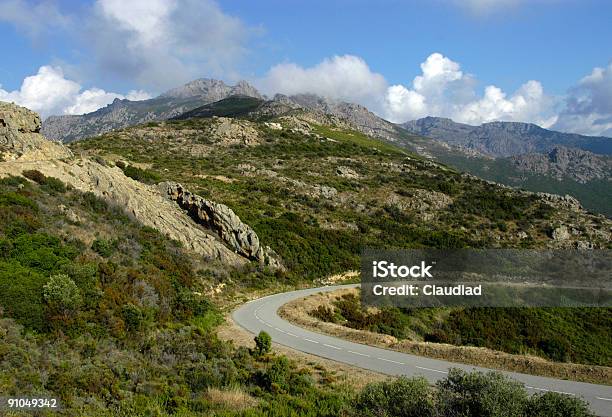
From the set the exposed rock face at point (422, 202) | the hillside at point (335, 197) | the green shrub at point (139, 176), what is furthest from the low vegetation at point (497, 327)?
the exposed rock face at point (422, 202)

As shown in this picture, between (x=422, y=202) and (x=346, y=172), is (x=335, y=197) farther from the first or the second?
(x=346, y=172)

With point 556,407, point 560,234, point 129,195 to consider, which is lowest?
point 556,407

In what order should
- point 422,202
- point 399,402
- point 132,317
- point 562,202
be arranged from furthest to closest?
point 562,202 < point 422,202 < point 132,317 < point 399,402

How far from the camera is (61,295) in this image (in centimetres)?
1606

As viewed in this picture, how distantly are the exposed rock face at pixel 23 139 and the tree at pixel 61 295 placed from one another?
65.6 feet

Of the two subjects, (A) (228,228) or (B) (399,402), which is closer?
(B) (399,402)

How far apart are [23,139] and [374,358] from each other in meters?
32.9

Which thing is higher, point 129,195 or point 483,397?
point 129,195

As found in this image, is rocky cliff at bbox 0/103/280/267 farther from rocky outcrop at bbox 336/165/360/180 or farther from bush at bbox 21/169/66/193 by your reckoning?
rocky outcrop at bbox 336/165/360/180

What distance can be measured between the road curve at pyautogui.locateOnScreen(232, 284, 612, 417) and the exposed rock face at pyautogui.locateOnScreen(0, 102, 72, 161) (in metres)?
21.0

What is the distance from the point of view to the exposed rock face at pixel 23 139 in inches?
1300

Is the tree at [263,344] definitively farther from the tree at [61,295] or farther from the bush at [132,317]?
the tree at [61,295]

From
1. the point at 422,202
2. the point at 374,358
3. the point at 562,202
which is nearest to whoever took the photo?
the point at 374,358

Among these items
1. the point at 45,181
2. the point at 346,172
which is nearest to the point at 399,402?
the point at 45,181
